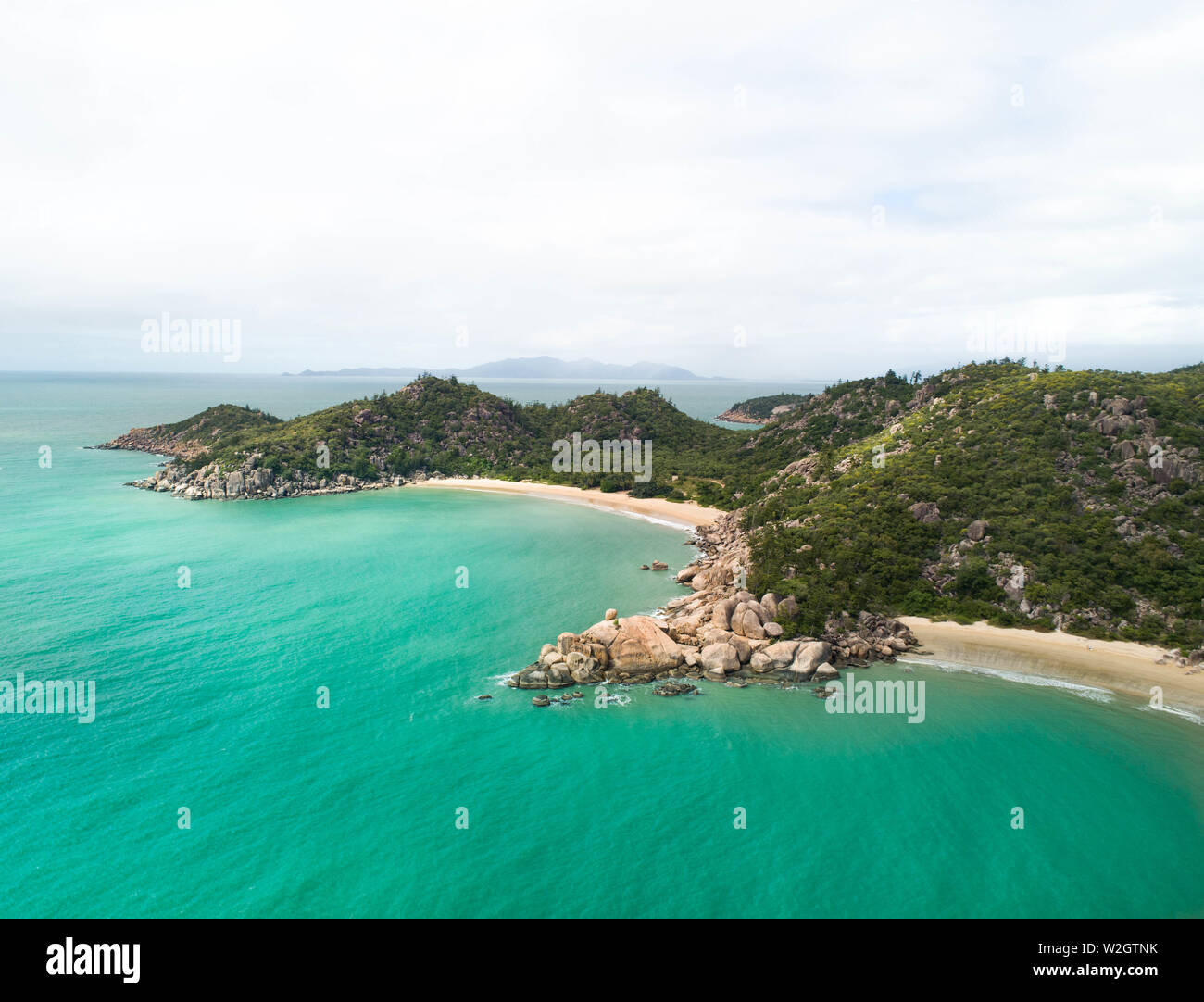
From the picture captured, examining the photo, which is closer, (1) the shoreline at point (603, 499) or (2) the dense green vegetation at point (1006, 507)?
(2) the dense green vegetation at point (1006, 507)

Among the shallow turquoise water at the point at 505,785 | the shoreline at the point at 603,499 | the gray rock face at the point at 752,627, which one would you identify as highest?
the shoreline at the point at 603,499

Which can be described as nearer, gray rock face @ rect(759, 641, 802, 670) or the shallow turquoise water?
the shallow turquoise water

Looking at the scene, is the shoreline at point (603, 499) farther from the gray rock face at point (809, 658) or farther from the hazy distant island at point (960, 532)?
the gray rock face at point (809, 658)

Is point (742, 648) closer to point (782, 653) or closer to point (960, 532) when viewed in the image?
point (782, 653)

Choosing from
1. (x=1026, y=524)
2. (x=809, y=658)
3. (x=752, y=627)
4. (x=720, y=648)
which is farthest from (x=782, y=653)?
(x=1026, y=524)

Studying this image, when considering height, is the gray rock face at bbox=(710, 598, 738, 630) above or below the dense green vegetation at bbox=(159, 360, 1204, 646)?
below

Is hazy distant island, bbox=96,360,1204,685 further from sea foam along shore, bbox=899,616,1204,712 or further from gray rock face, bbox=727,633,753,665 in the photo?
sea foam along shore, bbox=899,616,1204,712

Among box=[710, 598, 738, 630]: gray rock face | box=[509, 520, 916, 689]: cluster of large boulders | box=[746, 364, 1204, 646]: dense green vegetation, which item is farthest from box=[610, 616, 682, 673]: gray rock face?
box=[746, 364, 1204, 646]: dense green vegetation

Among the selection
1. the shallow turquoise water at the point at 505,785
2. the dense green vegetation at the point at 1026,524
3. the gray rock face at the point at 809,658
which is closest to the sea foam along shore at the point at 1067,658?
the dense green vegetation at the point at 1026,524
